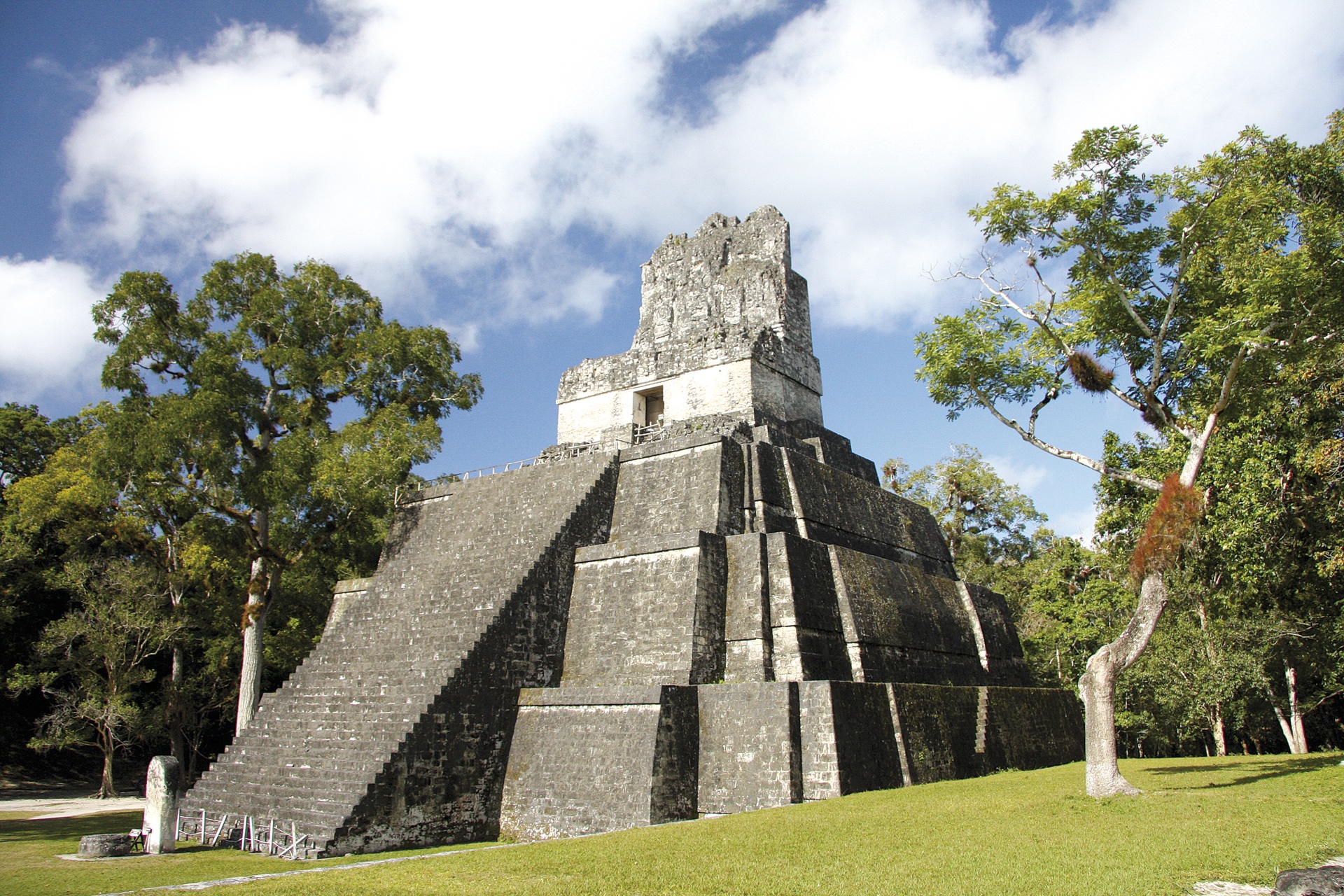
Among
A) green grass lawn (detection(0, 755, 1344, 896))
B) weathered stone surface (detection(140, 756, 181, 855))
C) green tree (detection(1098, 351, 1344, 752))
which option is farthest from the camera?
green tree (detection(1098, 351, 1344, 752))

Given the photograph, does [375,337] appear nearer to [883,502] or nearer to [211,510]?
[211,510]

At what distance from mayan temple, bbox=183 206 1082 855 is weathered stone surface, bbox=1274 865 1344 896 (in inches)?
232

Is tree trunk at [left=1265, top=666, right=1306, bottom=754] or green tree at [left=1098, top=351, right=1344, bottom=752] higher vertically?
green tree at [left=1098, top=351, right=1344, bottom=752]

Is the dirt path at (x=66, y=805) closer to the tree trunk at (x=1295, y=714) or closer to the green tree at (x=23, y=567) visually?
the green tree at (x=23, y=567)

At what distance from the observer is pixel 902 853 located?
7.10m

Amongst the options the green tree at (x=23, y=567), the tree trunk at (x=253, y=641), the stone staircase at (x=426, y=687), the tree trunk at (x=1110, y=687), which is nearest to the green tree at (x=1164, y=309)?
the tree trunk at (x=1110, y=687)

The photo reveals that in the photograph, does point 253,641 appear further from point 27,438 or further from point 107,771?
point 27,438

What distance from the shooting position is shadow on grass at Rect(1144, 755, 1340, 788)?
1070cm

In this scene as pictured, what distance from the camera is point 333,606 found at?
1641cm

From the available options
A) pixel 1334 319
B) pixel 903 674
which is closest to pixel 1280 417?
pixel 1334 319

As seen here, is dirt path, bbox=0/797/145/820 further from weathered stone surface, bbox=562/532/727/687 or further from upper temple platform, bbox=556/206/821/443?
upper temple platform, bbox=556/206/821/443

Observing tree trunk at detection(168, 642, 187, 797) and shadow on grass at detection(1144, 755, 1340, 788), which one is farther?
tree trunk at detection(168, 642, 187, 797)

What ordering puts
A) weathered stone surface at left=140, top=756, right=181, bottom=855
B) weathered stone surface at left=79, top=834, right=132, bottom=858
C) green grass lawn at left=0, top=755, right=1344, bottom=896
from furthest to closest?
weathered stone surface at left=140, top=756, right=181, bottom=855, weathered stone surface at left=79, top=834, right=132, bottom=858, green grass lawn at left=0, top=755, right=1344, bottom=896

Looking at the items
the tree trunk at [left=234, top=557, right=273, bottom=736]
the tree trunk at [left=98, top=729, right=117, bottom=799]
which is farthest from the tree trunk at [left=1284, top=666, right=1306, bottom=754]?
the tree trunk at [left=98, top=729, right=117, bottom=799]
